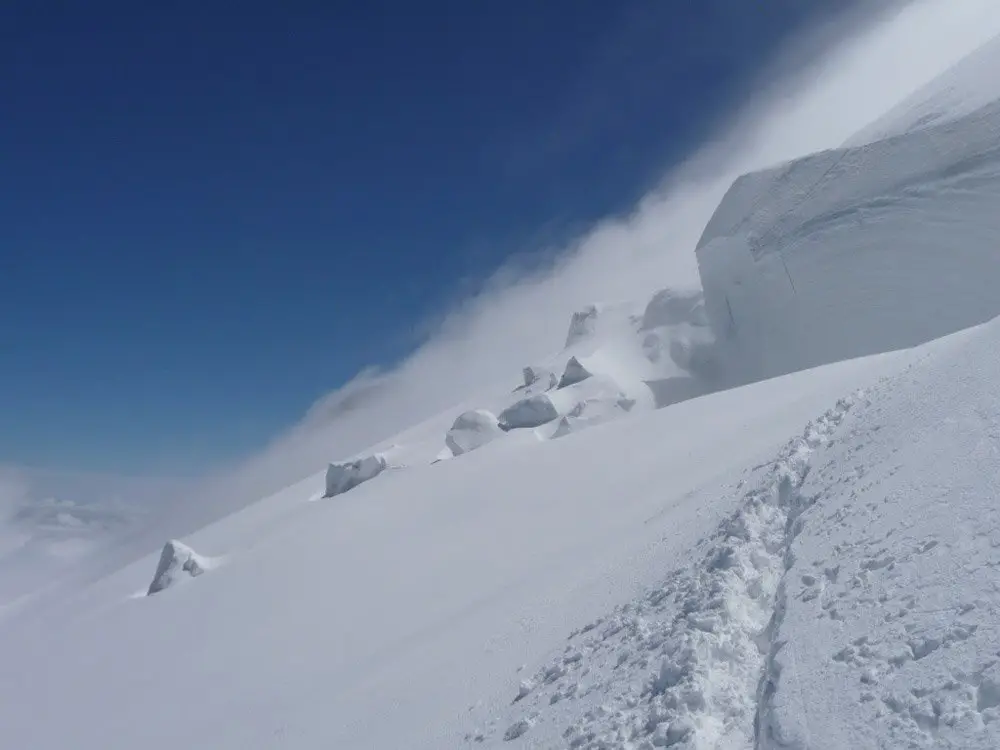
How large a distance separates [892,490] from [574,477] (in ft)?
35.7

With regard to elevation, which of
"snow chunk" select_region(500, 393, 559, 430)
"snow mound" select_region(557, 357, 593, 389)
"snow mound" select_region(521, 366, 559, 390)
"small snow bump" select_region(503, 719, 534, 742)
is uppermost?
"snow mound" select_region(521, 366, 559, 390)

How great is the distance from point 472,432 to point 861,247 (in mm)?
14140

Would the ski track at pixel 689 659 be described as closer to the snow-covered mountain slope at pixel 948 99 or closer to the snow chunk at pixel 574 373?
the snow-covered mountain slope at pixel 948 99

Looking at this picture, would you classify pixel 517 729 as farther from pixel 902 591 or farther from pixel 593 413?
pixel 593 413

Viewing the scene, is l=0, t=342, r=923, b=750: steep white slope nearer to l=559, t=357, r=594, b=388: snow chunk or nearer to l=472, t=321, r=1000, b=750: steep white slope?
l=472, t=321, r=1000, b=750: steep white slope

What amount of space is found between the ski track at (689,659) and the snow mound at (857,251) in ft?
45.9

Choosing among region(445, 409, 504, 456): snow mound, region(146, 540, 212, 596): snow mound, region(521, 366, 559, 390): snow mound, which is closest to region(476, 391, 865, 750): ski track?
region(146, 540, 212, 596): snow mound

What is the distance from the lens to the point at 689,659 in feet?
20.2

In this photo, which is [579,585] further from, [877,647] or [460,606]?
[877,647]

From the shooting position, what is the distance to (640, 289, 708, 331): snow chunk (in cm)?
3091

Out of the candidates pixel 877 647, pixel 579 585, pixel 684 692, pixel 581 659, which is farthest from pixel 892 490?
pixel 579 585

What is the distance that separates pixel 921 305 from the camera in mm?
20484

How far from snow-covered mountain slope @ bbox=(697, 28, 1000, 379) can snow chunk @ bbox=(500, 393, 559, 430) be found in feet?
23.1

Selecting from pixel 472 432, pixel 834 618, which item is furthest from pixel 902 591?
pixel 472 432
